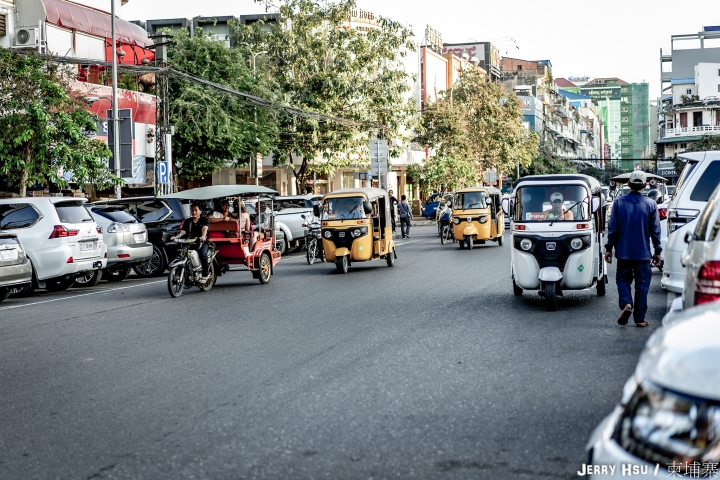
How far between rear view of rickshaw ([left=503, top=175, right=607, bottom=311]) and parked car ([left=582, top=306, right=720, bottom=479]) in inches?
397

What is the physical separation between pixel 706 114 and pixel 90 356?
10677 cm

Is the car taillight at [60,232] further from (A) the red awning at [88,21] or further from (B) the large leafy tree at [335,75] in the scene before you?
(B) the large leafy tree at [335,75]

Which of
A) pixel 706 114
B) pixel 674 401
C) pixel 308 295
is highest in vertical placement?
pixel 706 114

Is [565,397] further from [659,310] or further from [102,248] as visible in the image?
[102,248]

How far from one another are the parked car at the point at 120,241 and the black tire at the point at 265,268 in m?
3.47

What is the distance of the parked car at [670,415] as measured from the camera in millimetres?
2469

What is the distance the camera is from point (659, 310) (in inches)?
492

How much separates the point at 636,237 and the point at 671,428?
830cm

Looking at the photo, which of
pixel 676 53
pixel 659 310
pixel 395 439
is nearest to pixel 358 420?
pixel 395 439

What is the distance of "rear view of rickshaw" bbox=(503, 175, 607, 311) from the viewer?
1300 cm

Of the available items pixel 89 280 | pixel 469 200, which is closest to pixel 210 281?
pixel 89 280

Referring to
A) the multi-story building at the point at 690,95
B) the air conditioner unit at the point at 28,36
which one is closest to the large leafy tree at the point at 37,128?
the air conditioner unit at the point at 28,36

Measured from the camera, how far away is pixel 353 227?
21.2 metres

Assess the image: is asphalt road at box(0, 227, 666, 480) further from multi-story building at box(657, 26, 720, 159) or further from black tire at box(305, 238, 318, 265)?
multi-story building at box(657, 26, 720, 159)
